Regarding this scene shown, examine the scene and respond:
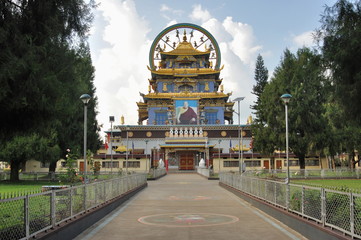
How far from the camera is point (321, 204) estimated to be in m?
9.22

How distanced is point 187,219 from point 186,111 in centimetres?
5787

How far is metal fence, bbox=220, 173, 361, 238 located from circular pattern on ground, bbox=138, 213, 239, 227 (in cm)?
180

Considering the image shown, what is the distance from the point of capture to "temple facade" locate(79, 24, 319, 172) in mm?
59219

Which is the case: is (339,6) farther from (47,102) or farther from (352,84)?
(47,102)

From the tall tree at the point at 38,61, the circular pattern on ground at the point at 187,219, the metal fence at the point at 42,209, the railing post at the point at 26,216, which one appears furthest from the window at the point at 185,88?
the railing post at the point at 26,216

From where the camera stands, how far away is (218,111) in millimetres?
74125

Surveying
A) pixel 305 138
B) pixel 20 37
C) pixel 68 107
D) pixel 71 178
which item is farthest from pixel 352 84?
pixel 305 138

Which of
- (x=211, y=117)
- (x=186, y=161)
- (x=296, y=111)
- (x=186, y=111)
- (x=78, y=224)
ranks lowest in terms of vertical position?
(x=78, y=224)

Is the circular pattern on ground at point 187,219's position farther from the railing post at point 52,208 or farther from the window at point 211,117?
the window at point 211,117

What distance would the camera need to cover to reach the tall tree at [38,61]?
26.9ft

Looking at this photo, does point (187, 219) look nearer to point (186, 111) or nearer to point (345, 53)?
point (345, 53)

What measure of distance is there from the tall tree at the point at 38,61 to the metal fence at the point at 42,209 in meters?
1.91

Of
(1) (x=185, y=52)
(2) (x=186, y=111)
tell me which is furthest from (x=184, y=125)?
(1) (x=185, y=52)

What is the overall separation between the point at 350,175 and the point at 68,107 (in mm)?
35996
